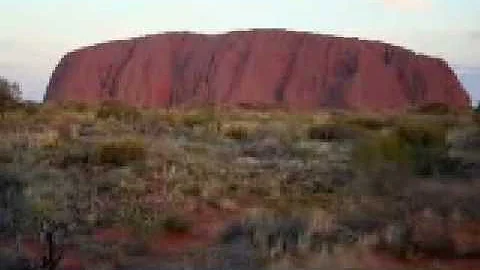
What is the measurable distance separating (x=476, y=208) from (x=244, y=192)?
15.5 ft

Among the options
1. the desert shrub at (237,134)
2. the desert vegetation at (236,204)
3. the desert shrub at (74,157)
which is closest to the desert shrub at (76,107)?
the desert shrub at (237,134)

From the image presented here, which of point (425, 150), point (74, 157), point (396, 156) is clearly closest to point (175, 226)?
point (396, 156)

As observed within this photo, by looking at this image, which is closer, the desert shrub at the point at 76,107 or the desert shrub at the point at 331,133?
the desert shrub at the point at 331,133

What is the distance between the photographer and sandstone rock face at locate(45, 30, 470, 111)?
261 ft

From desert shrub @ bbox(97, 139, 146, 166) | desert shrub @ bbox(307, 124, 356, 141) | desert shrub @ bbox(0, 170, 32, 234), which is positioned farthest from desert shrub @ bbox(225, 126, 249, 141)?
desert shrub @ bbox(0, 170, 32, 234)

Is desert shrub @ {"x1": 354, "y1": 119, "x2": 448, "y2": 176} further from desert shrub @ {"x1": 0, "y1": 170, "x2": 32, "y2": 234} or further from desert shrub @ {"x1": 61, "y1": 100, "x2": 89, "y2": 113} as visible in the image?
desert shrub @ {"x1": 61, "y1": 100, "x2": 89, "y2": 113}

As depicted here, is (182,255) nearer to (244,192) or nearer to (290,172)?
(244,192)

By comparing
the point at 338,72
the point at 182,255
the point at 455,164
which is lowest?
the point at 182,255

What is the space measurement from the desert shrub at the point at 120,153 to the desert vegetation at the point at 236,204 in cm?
3

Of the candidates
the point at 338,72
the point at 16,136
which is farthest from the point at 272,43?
the point at 16,136

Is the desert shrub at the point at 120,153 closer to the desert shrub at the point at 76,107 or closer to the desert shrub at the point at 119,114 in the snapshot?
the desert shrub at the point at 119,114

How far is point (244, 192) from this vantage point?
564 inches

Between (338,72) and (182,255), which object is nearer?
(182,255)

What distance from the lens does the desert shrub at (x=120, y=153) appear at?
57.1 feet
